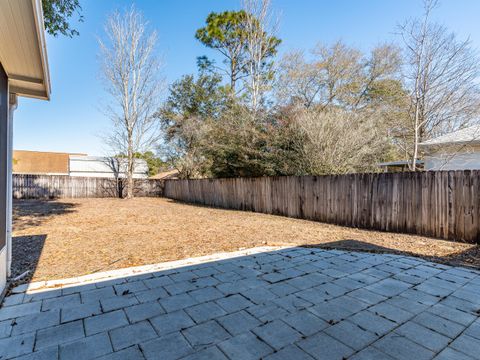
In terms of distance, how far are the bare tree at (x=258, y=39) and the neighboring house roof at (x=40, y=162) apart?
19.5 m

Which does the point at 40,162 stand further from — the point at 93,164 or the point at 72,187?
the point at 72,187

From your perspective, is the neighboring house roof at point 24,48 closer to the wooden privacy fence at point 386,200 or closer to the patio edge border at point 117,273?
the patio edge border at point 117,273

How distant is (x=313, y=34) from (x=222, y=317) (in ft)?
40.4

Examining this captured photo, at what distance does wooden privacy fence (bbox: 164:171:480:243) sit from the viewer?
14.9ft

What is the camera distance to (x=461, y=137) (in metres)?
7.95

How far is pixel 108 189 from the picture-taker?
15930mm

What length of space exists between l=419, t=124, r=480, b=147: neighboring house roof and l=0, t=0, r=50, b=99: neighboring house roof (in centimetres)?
957

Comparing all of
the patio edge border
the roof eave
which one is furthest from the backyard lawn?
the roof eave

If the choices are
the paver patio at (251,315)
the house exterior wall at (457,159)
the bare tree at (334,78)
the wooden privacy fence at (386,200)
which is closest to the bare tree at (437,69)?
the house exterior wall at (457,159)

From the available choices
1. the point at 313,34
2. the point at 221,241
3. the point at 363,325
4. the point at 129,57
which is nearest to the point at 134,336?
the point at 363,325

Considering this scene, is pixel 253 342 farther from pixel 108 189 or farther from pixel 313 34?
pixel 108 189

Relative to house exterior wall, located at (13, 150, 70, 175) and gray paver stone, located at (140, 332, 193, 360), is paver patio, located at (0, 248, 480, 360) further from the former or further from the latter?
house exterior wall, located at (13, 150, 70, 175)

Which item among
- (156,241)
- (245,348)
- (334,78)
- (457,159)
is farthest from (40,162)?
(457,159)

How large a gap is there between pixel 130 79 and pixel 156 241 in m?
12.1
